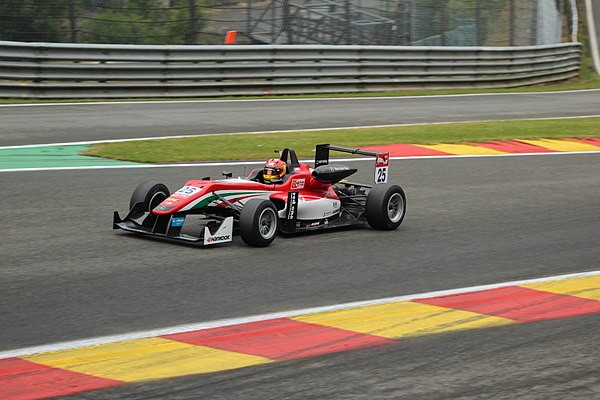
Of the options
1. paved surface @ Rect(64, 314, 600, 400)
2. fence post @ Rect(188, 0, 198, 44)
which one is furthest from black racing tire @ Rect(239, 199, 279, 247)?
fence post @ Rect(188, 0, 198, 44)

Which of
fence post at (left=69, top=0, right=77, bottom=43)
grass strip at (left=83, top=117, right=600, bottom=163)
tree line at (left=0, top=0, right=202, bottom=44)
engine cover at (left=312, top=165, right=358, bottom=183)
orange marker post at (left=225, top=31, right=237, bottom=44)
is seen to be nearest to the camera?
engine cover at (left=312, top=165, right=358, bottom=183)

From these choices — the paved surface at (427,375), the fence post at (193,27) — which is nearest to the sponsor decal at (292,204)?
the paved surface at (427,375)

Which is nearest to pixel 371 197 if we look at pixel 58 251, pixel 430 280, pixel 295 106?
pixel 430 280

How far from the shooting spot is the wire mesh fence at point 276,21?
18766 millimetres

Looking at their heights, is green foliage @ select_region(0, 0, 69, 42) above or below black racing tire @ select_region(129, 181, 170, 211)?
above

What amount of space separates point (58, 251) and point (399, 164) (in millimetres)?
6366

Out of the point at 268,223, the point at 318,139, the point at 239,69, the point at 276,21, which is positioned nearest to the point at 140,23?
the point at 239,69

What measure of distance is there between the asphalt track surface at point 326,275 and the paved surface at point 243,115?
141 inches

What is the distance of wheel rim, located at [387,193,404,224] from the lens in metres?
9.40

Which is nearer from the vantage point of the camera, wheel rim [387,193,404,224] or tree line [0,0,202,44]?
wheel rim [387,193,404,224]

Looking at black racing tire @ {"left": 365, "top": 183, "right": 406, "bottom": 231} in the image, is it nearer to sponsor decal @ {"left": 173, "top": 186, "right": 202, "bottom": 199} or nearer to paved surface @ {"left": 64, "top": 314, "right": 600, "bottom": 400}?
sponsor decal @ {"left": 173, "top": 186, "right": 202, "bottom": 199}

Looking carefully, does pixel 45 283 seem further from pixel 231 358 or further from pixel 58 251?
pixel 231 358

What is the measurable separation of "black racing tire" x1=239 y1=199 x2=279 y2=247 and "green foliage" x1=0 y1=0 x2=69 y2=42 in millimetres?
11688

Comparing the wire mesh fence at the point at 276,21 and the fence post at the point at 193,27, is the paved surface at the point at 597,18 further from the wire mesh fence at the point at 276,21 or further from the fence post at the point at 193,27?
the fence post at the point at 193,27
